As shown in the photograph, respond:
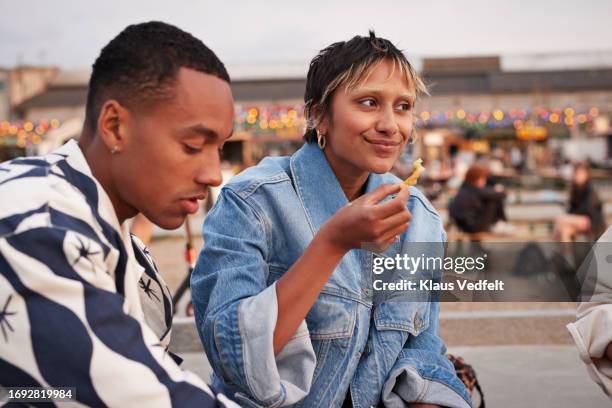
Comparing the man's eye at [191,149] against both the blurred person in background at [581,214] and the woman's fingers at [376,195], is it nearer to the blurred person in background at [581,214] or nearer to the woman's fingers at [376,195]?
the woman's fingers at [376,195]

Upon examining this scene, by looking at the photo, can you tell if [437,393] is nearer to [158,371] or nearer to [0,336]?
[158,371]

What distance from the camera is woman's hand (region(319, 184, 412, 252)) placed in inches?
59.7

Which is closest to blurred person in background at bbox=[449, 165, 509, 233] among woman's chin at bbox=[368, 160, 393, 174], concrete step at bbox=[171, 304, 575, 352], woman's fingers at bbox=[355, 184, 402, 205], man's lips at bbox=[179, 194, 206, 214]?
concrete step at bbox=[171, 304, 575, 352]

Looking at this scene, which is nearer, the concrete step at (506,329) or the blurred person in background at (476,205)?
the concrete step at (506,329)

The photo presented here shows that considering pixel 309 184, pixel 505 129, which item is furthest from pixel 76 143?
pixel 505 129

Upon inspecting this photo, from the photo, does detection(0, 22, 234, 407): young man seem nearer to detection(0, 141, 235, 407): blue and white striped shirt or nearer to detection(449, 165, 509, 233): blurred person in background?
detection(0, 141, 235, 407): blue and white striped shirt

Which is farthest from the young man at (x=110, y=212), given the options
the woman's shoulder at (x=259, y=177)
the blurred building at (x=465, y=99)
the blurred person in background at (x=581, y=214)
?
the blurred building at (x=465, y=99)

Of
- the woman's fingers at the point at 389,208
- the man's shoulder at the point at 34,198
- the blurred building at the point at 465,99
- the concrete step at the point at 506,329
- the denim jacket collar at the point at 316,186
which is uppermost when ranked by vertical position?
the man's shoulder at the point at 34,198

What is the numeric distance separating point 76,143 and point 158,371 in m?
0.58

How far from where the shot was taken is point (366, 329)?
6.53ft

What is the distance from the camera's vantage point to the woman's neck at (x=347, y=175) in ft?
7.06

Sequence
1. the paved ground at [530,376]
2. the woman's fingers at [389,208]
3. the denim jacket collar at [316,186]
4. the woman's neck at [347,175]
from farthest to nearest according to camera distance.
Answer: the paved ground at [530,376] < the woman's neck at [347,175] < the denim jacket collar at [316,186] < the woman's fingers at [389,208]

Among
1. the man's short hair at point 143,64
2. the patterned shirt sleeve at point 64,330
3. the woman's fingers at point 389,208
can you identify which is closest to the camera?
the patterned shirt sleeve at point 64,330

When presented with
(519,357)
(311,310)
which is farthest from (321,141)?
(519,357)
